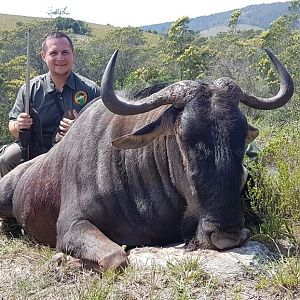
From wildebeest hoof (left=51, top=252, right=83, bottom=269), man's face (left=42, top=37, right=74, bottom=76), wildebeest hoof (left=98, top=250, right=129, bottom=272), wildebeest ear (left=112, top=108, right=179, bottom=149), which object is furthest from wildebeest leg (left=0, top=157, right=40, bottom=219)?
wildebeest hoof (left=98, top=250, right=129, bottom=272)

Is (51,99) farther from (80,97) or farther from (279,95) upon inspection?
(279,95)

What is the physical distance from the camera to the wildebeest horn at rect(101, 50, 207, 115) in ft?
13.9

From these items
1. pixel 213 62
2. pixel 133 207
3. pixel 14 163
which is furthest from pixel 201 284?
pixel 213 62

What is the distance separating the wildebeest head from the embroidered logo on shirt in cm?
265

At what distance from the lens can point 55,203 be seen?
204 inches

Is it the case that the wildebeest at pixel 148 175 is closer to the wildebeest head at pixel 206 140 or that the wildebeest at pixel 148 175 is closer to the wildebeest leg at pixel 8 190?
the wildebeest head at pixel 206 140

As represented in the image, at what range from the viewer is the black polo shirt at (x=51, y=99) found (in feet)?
22.4

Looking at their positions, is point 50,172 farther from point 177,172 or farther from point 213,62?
point 213,62

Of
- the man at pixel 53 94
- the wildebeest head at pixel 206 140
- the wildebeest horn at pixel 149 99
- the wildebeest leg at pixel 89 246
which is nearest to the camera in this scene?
the wildebeest head at pixel 206 140

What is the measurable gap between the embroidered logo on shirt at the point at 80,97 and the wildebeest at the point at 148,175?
151 centimetres

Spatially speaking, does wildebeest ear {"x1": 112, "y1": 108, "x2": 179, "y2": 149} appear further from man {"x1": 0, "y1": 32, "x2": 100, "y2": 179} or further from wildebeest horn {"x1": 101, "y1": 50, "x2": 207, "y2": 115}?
man {"x1": 0, "y1": 32, "x2": 100, "y2": 179}

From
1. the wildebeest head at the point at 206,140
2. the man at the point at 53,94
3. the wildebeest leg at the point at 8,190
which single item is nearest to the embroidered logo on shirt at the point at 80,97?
the man at the point at 53,94

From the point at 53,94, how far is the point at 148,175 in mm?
2636

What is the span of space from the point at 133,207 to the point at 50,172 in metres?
1.01
